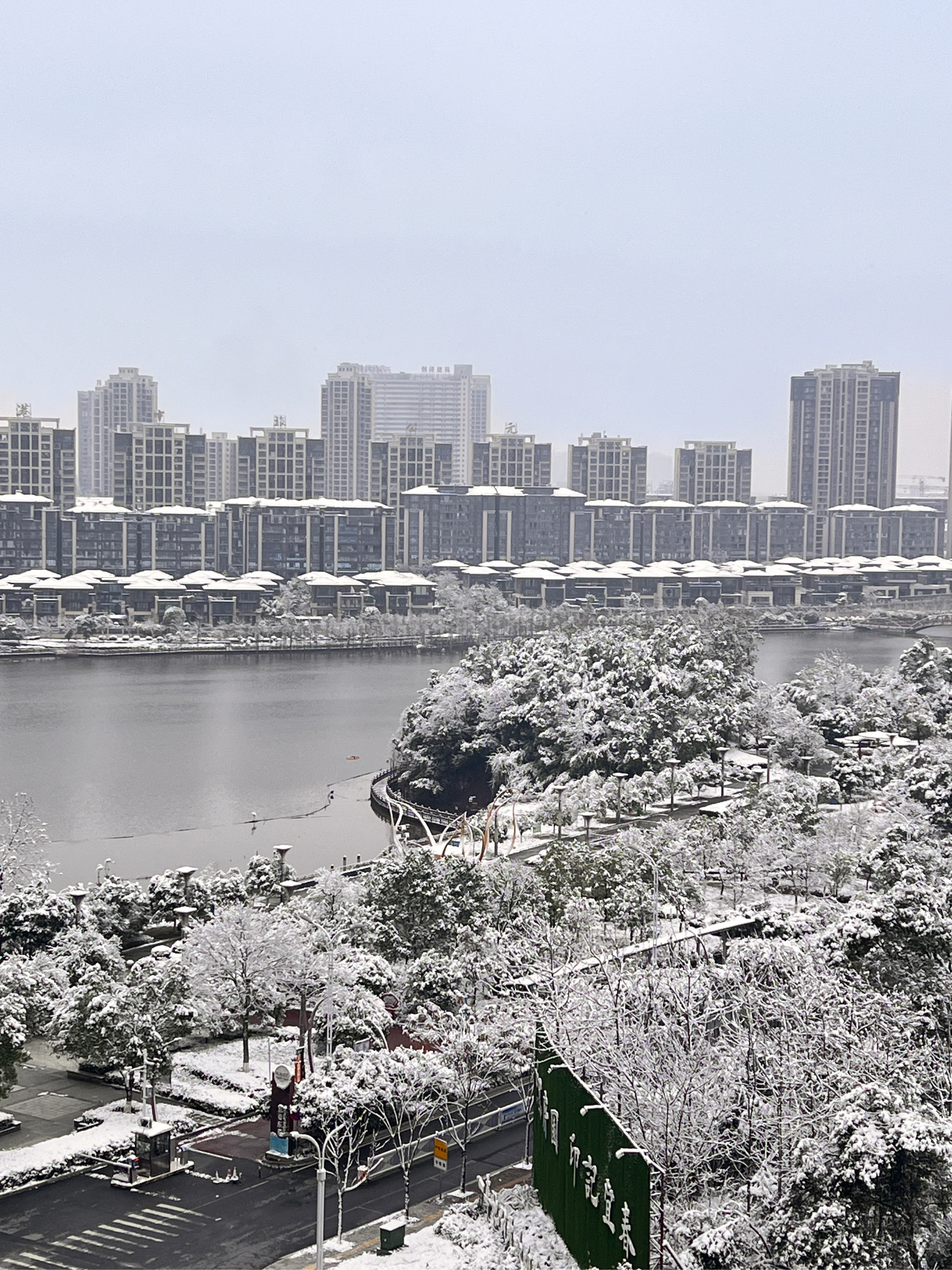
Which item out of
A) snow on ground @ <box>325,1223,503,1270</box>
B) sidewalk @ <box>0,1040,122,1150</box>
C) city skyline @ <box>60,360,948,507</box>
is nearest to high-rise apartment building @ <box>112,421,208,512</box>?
city skyline @ <box>60,360,948,507</box>

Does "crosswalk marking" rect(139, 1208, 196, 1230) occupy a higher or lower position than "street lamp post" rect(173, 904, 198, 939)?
lower

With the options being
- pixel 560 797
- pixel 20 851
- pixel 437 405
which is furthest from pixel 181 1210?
pixel 437 405

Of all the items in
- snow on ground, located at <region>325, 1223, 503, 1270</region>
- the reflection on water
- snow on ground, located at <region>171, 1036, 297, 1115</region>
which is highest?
snow on ground, located at <region>325, 1223, 503, 1270</region>

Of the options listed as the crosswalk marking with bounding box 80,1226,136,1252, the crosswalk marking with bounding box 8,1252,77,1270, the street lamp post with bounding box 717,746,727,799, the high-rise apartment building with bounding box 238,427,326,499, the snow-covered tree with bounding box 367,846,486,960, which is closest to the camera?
the crosswalk marking with bounding box 8,1252,77,1270

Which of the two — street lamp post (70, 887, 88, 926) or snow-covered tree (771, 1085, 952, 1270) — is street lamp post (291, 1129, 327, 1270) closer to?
snow-covered tree (771, 1085, 952, 1270)

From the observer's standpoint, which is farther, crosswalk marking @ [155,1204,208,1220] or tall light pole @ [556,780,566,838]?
tall light pole @ [556,780,566,838]

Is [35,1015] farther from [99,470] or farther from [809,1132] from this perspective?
[99,470]

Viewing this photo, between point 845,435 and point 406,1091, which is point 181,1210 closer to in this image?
point 406,1091
